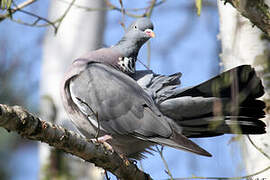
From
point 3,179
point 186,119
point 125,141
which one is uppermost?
point 186,119

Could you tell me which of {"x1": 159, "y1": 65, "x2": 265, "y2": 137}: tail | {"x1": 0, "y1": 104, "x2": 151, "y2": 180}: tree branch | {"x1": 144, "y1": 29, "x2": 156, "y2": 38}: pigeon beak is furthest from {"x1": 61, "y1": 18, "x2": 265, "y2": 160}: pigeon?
{"x1": 0, "y1": 104, "x2": 151, "y2": 180}: tree branch

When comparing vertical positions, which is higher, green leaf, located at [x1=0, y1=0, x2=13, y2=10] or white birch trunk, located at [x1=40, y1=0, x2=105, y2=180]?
green leaf, located at [x1=0, y1=0, x2=13, y2=10]

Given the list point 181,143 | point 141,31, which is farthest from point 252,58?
point 141,31

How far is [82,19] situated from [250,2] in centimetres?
342

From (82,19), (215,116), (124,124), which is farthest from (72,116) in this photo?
(82,19)

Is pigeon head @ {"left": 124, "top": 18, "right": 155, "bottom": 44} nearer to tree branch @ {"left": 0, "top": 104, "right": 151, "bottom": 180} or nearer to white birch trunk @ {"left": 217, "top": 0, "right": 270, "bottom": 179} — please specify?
white birch trunk @ {"left": 217, "top": 0, "right": 270, "bottom": 179}

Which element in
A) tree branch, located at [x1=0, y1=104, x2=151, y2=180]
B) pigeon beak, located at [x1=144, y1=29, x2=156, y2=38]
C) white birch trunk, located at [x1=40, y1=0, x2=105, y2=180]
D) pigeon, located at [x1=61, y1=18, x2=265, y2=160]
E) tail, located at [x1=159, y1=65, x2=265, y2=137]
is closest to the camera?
tree branch, located at [x1=0, y1=104, x2=151, y2=180]

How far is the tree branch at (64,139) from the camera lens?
6.22 ft

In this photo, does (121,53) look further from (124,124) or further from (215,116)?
(215,116)

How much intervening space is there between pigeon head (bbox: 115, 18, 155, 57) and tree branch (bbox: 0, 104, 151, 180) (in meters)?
1.08

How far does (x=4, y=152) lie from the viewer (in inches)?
285

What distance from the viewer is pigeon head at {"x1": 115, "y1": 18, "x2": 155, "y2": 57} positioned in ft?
11.0

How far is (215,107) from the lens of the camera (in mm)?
2590

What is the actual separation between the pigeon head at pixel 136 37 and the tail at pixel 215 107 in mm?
503
